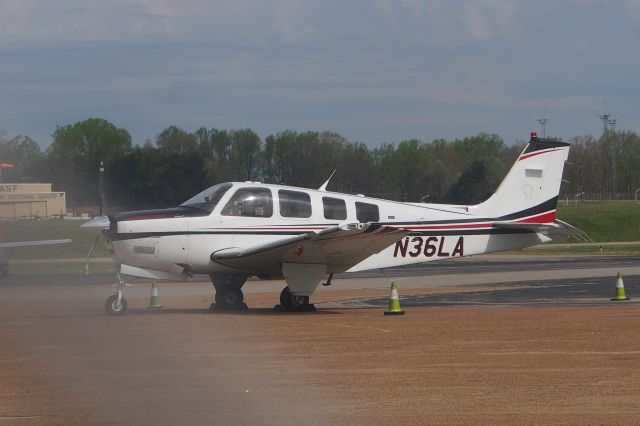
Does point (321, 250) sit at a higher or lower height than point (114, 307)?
higher

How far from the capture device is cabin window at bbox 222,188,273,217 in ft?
62.2

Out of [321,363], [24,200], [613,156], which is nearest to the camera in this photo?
[24,200]

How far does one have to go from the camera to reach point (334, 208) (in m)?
19.4

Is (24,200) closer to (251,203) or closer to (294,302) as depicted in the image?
(251,203)

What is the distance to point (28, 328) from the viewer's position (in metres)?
16.4

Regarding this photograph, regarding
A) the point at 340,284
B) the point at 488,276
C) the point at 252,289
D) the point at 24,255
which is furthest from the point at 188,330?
the point at 488,276

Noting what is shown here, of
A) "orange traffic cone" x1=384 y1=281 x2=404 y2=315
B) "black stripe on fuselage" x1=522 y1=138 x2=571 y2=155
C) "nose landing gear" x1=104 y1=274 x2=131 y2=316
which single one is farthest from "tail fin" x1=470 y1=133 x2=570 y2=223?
"nose landing gear" x1=104 y1=274 x2=131 y2=316

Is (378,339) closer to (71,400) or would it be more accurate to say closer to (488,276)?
(71,400)

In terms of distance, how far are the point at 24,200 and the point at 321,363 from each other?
535 cm

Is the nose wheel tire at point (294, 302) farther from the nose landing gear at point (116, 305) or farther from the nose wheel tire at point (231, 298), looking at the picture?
the nose landing gear at point (116, 305)

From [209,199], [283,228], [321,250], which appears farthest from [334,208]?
[209,199]

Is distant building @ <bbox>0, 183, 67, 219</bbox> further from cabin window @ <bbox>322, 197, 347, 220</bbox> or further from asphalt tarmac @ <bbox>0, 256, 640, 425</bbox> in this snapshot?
cabin window @ <bbox>322, 197, 347, 220</bbox>

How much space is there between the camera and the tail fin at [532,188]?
21.1 metres

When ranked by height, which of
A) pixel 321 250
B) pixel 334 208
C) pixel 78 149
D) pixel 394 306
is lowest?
pixel 394 306
